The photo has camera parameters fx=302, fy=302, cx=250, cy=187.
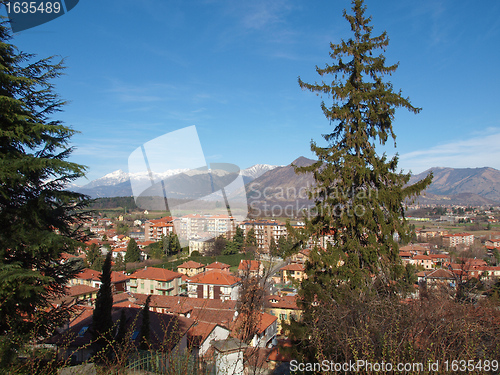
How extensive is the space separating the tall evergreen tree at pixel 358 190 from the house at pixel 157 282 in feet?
84.1

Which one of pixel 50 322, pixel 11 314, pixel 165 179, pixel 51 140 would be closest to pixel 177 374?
pixel 11 314

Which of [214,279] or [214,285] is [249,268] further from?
[214,279]

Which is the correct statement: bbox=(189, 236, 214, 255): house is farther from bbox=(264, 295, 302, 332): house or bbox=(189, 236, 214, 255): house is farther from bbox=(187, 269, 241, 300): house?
bbox=(264, 295, 302, 332): house

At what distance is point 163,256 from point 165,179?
3312 cm

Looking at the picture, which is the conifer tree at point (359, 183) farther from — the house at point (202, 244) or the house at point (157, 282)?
the house at point (202, 244)

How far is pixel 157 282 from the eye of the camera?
29.3 m

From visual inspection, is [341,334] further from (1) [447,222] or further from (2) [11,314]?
(1) [447,222]

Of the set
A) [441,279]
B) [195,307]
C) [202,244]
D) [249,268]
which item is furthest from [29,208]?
[202,244]

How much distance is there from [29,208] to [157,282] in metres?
27.2

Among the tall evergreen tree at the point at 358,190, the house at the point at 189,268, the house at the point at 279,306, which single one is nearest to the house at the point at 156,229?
the house at the point at 189,268

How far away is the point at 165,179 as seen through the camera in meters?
13.0

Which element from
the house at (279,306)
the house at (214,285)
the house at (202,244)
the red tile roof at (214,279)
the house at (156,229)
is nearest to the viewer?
the house at (279,306)

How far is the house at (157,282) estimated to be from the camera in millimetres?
29109

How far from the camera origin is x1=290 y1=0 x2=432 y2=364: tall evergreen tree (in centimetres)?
612
